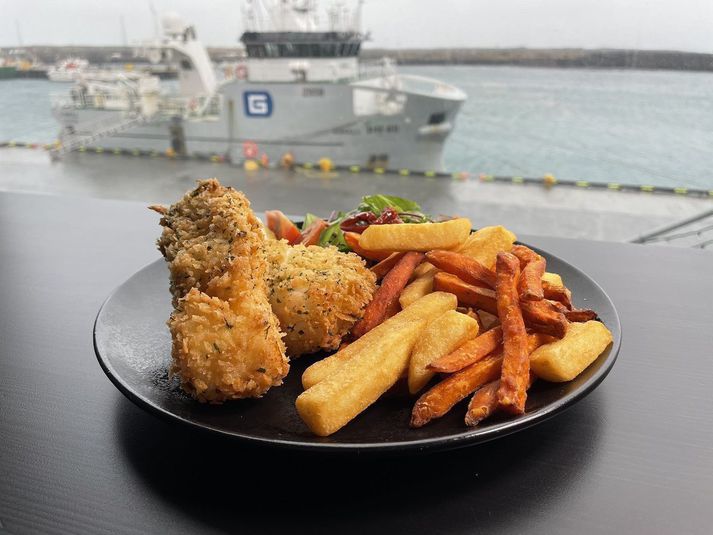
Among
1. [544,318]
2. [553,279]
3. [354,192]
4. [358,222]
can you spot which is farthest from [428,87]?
[544,318]

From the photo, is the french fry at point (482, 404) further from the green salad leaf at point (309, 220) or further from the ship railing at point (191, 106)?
the ship railing at point (191, 106)

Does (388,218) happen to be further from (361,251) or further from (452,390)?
(452,390)

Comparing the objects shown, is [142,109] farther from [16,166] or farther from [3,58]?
[3,58]

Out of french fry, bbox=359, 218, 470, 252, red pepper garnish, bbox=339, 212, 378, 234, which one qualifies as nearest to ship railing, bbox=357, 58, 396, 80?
red pepper garnish, bbox=339, 212, 378, 234

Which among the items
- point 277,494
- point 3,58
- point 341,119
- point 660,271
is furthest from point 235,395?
point 341,119

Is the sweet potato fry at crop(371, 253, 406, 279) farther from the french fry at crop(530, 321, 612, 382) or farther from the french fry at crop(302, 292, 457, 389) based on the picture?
the french fry at crop(530, 321, 612, 382)

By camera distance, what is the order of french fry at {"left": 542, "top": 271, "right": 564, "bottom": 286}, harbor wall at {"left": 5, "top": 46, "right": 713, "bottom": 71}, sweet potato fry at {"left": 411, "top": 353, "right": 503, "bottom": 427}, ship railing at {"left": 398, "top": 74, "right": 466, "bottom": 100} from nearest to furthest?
sweet potato fry at {"left": 411, "top": 353, "right": 503, "bottom": 427} < french fry at {"left": 542, "top": 271, "right": 564, "bottom": 286} < harbor wall at {"left": 5, "top": 46, "right": 713, "bottom": 71} < ship railing at {"left": 398, "top": 74, "right": 466, "bottom": 100}
